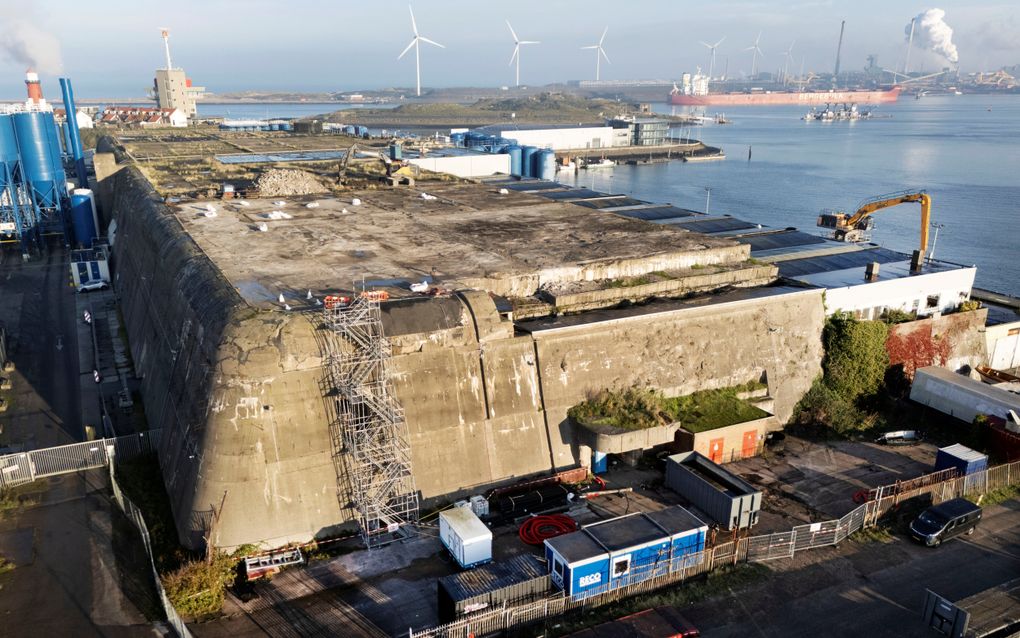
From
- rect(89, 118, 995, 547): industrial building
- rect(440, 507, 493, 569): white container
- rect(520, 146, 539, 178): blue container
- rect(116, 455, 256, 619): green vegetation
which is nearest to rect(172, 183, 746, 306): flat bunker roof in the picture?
rect(89, 118, 995, 547): industrial building

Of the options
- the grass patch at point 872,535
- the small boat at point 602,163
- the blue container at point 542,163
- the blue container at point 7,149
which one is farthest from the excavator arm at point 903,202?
the small boat at point 602,163

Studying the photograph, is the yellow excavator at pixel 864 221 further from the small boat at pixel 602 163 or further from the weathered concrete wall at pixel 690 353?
the small boat at pixel 602 163

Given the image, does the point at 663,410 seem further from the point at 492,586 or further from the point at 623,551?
the point at 492,586

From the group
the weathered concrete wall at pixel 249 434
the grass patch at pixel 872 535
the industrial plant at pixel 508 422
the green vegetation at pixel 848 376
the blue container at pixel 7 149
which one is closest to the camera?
the industrial plant at pixel 508 422

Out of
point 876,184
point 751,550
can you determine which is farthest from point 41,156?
point 876,184

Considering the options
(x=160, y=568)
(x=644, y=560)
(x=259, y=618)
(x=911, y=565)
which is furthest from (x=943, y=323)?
(x=160, y=568)

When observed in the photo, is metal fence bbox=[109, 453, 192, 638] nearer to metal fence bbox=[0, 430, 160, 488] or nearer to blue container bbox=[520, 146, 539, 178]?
metal fence bbox=[0, 430, 160, 488]

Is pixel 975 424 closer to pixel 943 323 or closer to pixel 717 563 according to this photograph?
pixel 943 323
